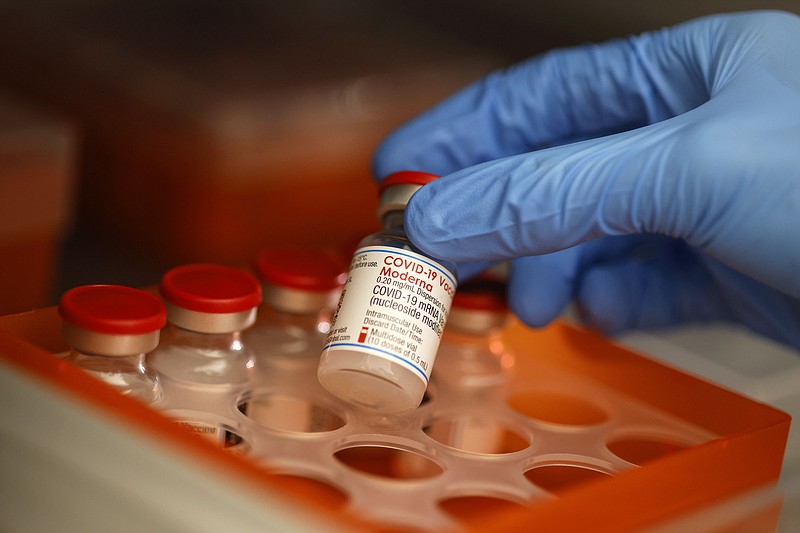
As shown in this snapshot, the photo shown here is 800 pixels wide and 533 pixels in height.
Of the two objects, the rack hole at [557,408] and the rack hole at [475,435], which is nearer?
the rack hole at [475,435]

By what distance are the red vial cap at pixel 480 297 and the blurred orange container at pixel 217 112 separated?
2.93 ft

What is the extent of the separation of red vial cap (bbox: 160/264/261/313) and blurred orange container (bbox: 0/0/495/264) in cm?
94

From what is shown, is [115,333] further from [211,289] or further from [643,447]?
[643,447]

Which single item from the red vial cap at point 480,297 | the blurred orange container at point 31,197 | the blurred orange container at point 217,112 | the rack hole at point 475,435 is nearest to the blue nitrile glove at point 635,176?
the red vial cap at point 480,297

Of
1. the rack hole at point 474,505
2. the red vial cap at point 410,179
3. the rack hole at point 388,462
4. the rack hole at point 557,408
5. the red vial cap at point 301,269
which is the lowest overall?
the rack hole at point 474,505

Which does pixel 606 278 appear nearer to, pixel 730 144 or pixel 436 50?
pixel 730 144

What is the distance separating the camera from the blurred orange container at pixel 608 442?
584mm

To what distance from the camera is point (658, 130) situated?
2.64 feet

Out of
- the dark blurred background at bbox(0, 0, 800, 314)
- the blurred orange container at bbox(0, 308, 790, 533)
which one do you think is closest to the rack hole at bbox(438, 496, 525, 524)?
the blurred orange container at bbox(0, 308, 790, 533)

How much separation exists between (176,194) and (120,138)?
0.64ft

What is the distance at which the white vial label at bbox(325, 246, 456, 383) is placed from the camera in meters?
0.74

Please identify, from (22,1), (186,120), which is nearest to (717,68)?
(186,120)

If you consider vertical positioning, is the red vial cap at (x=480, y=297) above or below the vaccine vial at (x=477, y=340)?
above

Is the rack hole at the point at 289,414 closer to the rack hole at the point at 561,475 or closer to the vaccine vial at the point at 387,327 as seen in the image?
the vaccine vial at the point at 387,327
